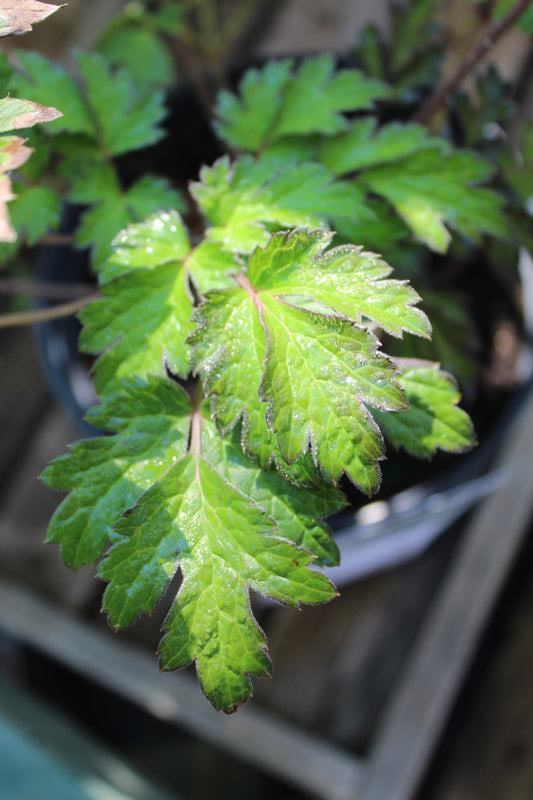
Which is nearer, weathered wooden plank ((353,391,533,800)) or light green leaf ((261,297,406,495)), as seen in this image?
light green leaf ((261,297,406,495))

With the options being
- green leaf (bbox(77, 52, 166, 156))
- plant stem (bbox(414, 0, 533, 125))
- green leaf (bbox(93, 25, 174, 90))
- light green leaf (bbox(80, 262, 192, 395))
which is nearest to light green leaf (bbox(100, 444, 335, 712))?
light green leaf (bbox(80, 262, 192, 395))

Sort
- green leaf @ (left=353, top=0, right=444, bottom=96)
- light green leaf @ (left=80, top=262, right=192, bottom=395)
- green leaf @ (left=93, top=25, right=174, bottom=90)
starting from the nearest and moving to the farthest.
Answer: light green leaf @ (left=80, top=262, right=192, bottom=395) < green leaf @ (left=353, top=0, right=444, bottom=96) < green leaf @ (left=93, top=25, right=174, bottom=90)

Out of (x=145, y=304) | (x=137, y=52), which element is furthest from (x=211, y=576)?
(x=137, y=52)

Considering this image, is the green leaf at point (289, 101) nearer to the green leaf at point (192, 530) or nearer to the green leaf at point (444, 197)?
the green leaf at point (444, 197)

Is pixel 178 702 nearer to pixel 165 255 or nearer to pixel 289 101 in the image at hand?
pixel 165 255

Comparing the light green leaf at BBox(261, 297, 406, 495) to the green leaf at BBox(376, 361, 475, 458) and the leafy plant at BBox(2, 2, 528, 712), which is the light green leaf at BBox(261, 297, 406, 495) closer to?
the leafy plant at BBox(2, 2, 528, 712)

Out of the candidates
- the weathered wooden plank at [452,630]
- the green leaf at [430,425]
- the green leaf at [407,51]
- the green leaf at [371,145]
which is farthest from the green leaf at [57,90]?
the weathered wooden plank at [452,630]
